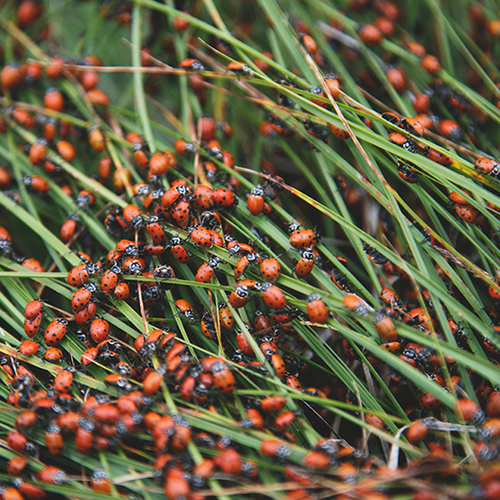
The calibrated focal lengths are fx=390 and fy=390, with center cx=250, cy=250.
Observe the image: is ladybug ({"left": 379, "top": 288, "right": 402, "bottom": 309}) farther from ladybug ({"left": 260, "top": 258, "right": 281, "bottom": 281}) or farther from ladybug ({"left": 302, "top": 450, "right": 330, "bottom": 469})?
ladybug ({"left": 302, "top": 450, "right": 330, "bottom": 469})

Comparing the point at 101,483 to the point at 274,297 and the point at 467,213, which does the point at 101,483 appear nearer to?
the point at 274,297

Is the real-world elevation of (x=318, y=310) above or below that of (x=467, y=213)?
below

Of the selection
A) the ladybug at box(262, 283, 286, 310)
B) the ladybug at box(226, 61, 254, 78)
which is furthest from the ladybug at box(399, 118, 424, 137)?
the ladybug at box(262, 283, 286, 310)

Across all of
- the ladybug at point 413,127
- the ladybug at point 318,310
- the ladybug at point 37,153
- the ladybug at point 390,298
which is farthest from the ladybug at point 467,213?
the ladybug at point 37,153

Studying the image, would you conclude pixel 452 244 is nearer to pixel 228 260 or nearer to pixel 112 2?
pixel 228 260

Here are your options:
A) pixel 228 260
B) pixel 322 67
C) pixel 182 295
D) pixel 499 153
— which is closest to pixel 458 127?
pixel 499 153

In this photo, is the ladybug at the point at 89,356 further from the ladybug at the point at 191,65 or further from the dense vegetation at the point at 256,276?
the ladybug at the point at 191,65

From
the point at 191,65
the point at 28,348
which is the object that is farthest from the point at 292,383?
the point at 191,65
